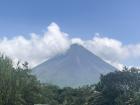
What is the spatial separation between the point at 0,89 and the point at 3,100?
1.65 meters

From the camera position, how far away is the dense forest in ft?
199

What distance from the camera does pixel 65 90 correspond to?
100750mm

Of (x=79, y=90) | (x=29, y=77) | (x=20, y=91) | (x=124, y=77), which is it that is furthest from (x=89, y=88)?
(x=20, y=91)

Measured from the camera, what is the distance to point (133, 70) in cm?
9462

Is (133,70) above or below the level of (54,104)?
above

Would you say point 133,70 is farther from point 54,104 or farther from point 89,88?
point 54,104

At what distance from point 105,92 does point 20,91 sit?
95.6 feet

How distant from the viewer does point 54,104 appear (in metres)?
85.4

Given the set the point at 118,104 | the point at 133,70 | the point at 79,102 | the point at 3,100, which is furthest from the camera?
the point at 133,70

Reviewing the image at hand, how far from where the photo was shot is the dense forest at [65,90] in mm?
60781

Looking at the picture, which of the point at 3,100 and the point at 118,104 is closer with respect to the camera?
the point at 3,100

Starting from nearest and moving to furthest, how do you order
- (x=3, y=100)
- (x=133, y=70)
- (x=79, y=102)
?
(x=3, y=100) < (x=79, y=102) < (x=133, y=70)

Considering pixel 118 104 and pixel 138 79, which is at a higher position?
pixel 138 79

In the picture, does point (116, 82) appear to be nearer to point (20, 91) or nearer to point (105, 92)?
point (105, 92)
